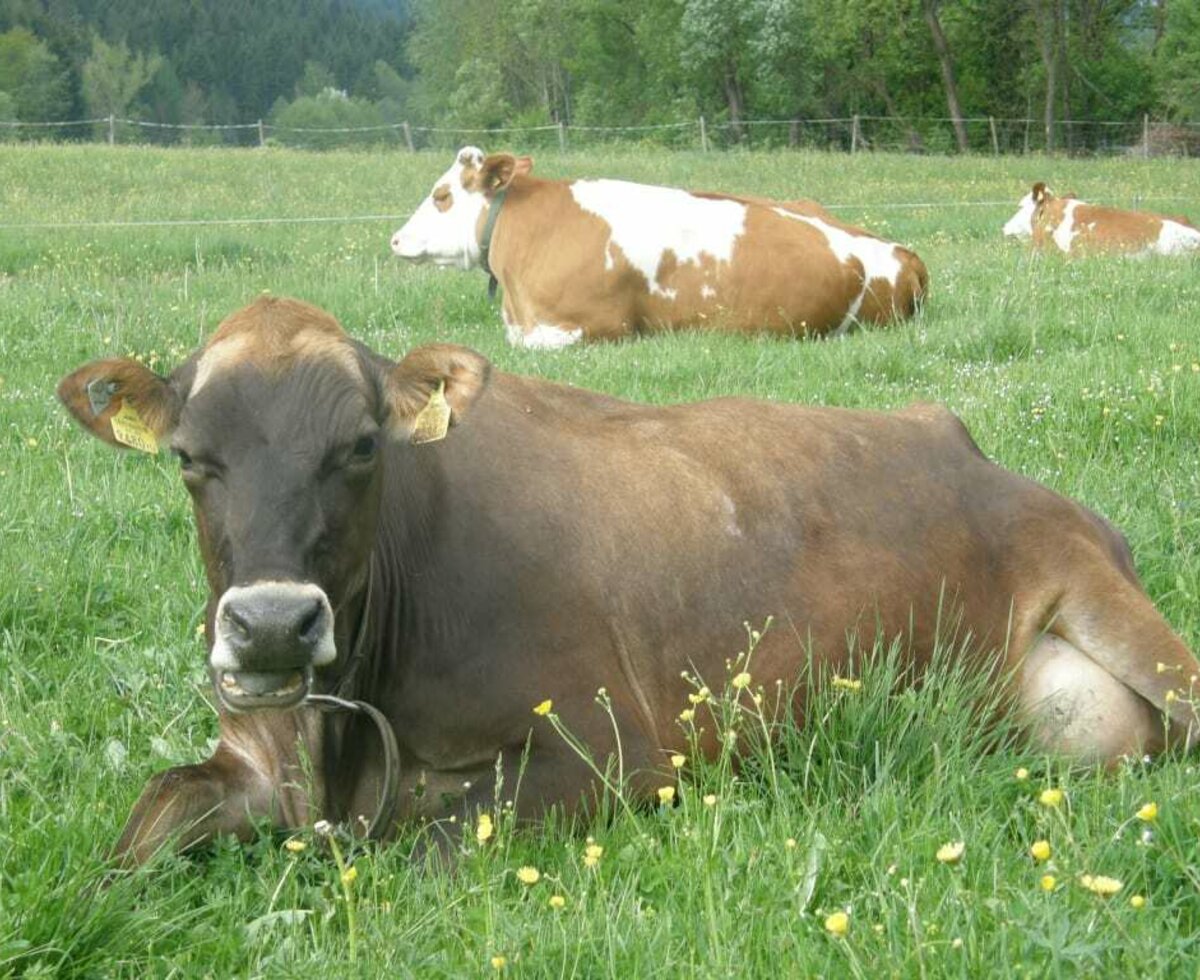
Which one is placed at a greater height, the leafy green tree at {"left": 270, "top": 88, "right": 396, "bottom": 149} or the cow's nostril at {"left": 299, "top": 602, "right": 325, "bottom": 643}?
the leafy green tree at {"left": 270, "top": 88, "right": 396, "bottom": 149}

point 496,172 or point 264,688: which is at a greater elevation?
point 496,172

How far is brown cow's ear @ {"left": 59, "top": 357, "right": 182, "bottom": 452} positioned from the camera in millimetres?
4078

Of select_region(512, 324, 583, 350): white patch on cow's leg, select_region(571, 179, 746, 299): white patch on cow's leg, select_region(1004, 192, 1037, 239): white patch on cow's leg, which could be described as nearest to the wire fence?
select_region(1004, 192, 1037, 239): white patch on cow's leg

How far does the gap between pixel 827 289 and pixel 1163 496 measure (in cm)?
610

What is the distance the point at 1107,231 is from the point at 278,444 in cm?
1621

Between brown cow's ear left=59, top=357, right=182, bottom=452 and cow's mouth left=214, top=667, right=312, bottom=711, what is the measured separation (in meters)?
0.84

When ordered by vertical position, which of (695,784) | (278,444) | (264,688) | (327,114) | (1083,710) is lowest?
(1083,710)

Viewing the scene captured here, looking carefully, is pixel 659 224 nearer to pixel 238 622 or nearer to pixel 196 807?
pixel 196 807

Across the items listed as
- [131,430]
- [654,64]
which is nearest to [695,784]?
[131,430]

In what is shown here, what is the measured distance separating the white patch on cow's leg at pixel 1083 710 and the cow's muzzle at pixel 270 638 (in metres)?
2.41

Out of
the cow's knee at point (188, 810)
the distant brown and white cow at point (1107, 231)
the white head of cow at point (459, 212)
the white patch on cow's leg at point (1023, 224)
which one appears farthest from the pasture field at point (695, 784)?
the white patch on cow's leg at point (1023, 224)

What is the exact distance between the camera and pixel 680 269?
40.2ft

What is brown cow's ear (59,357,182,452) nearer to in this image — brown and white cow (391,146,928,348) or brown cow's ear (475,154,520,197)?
brown and white cow (391,146,928,348)

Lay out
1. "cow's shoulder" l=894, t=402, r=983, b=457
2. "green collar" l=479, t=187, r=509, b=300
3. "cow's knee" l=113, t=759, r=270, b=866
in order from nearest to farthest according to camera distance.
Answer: "cow's knee" l=113, t=759, r=270, b=866 → "cow's shoulder" l=894, t=402, r=983, b=457 → "green collar" l=479, t=187, r=509, b=300
